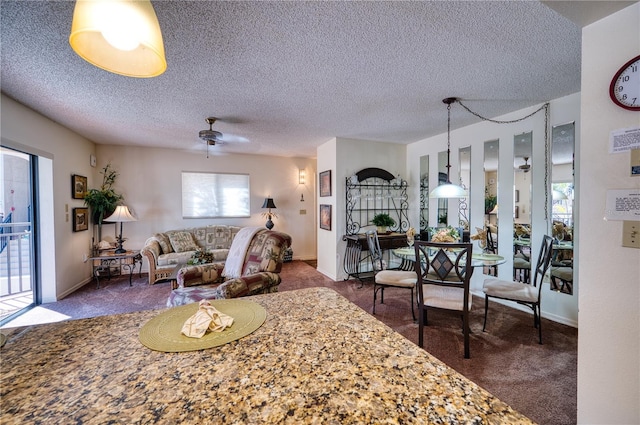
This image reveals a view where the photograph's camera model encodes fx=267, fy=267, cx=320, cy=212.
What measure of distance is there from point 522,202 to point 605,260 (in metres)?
2.26

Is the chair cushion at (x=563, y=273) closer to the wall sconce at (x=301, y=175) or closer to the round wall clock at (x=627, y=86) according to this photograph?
the round wall clock at (x=627, y=86)

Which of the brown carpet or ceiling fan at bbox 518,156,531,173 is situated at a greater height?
ceiling fan at bbox 518,156,531,173

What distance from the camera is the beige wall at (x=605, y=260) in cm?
118

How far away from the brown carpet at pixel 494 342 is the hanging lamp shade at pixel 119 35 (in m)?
2.59

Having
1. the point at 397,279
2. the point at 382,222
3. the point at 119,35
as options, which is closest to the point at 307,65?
the point at 119,35

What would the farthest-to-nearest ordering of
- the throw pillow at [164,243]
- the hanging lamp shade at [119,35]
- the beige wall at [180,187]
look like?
the beige wall at [180,187] → the throw pillow at [164,243] → the hanging lamp shade at [119,35]

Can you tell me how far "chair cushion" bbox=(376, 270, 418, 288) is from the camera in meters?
2.82

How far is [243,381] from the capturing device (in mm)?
625

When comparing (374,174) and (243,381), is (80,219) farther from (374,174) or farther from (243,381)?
(243,381)

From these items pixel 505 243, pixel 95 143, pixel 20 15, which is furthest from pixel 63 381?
pixel 95 143

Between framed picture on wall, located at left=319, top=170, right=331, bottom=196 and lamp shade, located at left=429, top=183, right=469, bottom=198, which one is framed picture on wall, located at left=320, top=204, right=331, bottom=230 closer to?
framed picture on wall, located at left=319, top=170, right=331, bottom=196

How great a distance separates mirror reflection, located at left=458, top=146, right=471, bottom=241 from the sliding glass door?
5618mm

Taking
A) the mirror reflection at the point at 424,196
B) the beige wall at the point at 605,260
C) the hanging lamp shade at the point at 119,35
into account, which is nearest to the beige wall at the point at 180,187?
the mirror reflection at the point at 424,196

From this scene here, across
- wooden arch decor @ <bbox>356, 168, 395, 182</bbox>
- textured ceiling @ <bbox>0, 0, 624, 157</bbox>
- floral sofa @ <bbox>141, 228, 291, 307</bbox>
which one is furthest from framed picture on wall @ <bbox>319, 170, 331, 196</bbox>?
floral sofa @ <bbox>141, 228, 291, 307</bbox>
